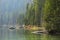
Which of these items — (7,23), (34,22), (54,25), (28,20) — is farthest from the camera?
(7,23)

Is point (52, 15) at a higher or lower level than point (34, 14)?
higher

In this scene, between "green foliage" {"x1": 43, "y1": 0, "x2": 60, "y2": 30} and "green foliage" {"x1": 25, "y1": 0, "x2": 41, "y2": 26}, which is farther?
"green foliage" {"x1": 25, "y1": 0, "x2": 41, "y2": 26}

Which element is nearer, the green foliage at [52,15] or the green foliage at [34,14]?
the green foliage at [52,15]

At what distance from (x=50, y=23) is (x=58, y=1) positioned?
4792 mm

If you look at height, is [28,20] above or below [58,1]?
below

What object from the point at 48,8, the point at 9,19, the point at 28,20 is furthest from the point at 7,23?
the point at 48,8

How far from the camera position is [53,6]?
47531 mm

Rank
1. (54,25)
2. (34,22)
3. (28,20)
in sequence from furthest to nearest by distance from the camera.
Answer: (28,20), (34,22), (54,25)

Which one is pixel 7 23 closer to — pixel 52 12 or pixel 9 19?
pixel 9 19

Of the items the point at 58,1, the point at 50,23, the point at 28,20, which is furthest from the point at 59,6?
the point at 28,20

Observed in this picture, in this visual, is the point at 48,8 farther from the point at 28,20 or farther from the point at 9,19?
the point at 9,19

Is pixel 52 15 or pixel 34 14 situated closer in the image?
pixel 52 15

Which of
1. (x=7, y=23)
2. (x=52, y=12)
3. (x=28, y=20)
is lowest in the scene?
(x=7, y=23)

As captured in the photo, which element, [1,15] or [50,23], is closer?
[50,23]
